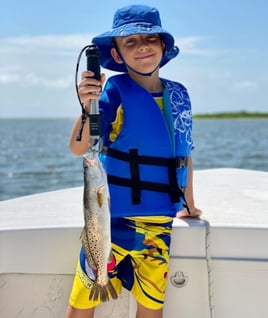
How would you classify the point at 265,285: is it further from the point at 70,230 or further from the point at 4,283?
the point at 4,283

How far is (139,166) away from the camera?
2.04 m

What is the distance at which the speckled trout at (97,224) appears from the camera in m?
1.71

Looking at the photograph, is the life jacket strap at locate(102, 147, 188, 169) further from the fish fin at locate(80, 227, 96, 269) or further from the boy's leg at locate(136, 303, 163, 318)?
the boy's leg at locate(136, 303, 163, 318)

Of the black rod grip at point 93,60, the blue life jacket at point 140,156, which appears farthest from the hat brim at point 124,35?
the black rod grip at point 93,60

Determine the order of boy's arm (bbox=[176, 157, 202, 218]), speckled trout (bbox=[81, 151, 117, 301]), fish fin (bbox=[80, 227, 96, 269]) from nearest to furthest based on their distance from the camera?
speckled trout (bbox=[81, 151, 117, 301])
fish fin (bbox=[80, 227, 96, 269])
boy's arm (bbox=[176, 157, 202, 218])

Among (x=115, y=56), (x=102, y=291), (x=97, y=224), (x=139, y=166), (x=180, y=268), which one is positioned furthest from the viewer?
(x=180, y=268)

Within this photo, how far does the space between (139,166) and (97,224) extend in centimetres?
35

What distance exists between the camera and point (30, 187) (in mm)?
13898

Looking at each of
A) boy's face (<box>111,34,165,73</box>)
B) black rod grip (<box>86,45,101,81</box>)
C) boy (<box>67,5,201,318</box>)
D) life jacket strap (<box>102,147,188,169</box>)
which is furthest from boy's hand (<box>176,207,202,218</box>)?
black rod grip (<box>86,45,101,81</box>)

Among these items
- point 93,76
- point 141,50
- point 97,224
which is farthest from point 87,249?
point 141,50

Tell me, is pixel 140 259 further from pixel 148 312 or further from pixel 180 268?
pixel 180 268

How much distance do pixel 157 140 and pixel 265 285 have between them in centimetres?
83

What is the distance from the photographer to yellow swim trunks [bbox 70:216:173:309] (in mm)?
2053

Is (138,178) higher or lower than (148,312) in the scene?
higher
